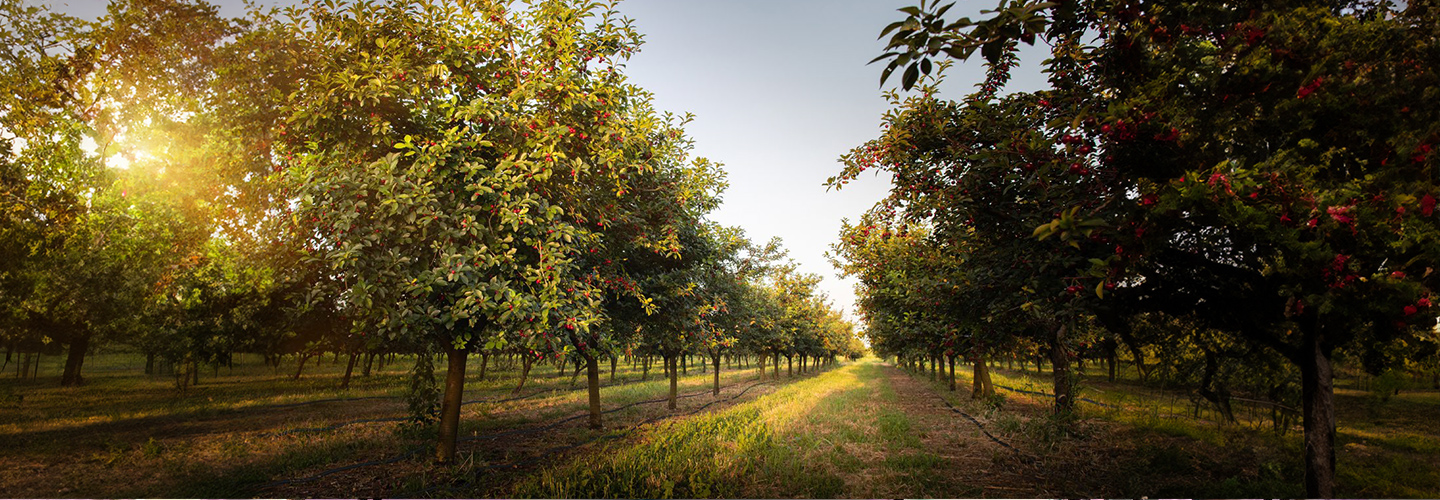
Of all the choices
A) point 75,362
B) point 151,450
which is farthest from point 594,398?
point 75,362

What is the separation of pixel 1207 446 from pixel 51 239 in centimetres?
2794

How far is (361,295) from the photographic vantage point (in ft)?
21.2

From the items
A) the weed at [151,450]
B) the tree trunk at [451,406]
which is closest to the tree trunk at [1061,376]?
the tree trunk at [451,406]

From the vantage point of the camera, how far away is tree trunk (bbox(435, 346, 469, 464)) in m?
9.89

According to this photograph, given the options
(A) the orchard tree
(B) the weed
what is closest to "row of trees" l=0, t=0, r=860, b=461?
(A) the orchard tree

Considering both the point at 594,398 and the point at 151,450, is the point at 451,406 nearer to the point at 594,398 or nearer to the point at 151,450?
the point at 594,398

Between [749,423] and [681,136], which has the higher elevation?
[681,136]

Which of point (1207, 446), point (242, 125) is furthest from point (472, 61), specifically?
point (1207, 446)

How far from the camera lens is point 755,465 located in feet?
34.0

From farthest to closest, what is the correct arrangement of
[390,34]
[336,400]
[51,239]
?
[336,400]
[51,239]
[390,34]

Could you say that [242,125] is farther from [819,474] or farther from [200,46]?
[819,474]

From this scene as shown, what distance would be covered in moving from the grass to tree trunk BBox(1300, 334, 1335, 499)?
4.98 meters

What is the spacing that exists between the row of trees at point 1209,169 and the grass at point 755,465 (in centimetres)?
404

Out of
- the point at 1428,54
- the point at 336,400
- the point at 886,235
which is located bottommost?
the point at 336,400
